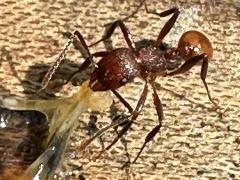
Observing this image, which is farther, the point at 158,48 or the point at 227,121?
the point at 158,48

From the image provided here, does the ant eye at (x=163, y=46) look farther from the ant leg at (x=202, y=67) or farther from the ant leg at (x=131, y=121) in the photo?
the ant leg at (x=131, y=121)

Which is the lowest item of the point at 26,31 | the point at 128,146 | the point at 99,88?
the point at 128,146

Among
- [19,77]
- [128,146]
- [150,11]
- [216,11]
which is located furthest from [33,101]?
[216,11]

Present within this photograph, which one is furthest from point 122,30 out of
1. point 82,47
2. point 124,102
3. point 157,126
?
point 157,126

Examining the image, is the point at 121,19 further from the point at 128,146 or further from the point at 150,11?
the point at 128,146

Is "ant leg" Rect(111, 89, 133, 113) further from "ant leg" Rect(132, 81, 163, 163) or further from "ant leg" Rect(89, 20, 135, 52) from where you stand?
"ant leg" Rect(89, 20, 135, 52)

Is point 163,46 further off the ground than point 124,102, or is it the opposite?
point 163,46

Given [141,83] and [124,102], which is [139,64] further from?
[124,102]

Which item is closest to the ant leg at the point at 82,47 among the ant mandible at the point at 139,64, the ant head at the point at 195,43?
the ant mandible at the point at 139,64
